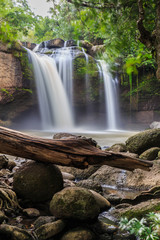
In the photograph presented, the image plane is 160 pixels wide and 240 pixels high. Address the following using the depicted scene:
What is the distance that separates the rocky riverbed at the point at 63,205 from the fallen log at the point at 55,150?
1.12ft

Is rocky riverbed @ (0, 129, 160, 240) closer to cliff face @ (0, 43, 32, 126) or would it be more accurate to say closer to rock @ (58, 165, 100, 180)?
rock @ (58, 165, 100, 180)

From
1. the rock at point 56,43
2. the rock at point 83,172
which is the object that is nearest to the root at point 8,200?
the rock at point 83,172

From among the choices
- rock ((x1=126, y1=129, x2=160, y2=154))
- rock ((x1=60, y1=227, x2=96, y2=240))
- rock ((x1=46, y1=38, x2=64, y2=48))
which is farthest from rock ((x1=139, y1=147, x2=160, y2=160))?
rock ((x1=46, y1=38, x2=64, y2=48))

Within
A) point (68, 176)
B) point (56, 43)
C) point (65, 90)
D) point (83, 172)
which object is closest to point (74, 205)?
point (68, 176)

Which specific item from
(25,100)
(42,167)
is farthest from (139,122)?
(42,167)

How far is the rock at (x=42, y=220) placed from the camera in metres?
2.58

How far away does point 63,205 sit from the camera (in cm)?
263

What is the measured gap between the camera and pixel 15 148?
9.27 feet

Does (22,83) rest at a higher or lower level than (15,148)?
higher

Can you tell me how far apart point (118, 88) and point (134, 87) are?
4.06 ft

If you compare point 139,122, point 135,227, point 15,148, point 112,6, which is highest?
point 112,6

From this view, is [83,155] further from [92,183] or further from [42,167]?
[92,183]

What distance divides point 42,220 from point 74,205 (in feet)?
1.46

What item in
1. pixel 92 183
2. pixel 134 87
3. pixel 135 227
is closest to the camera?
pixel 135 227
